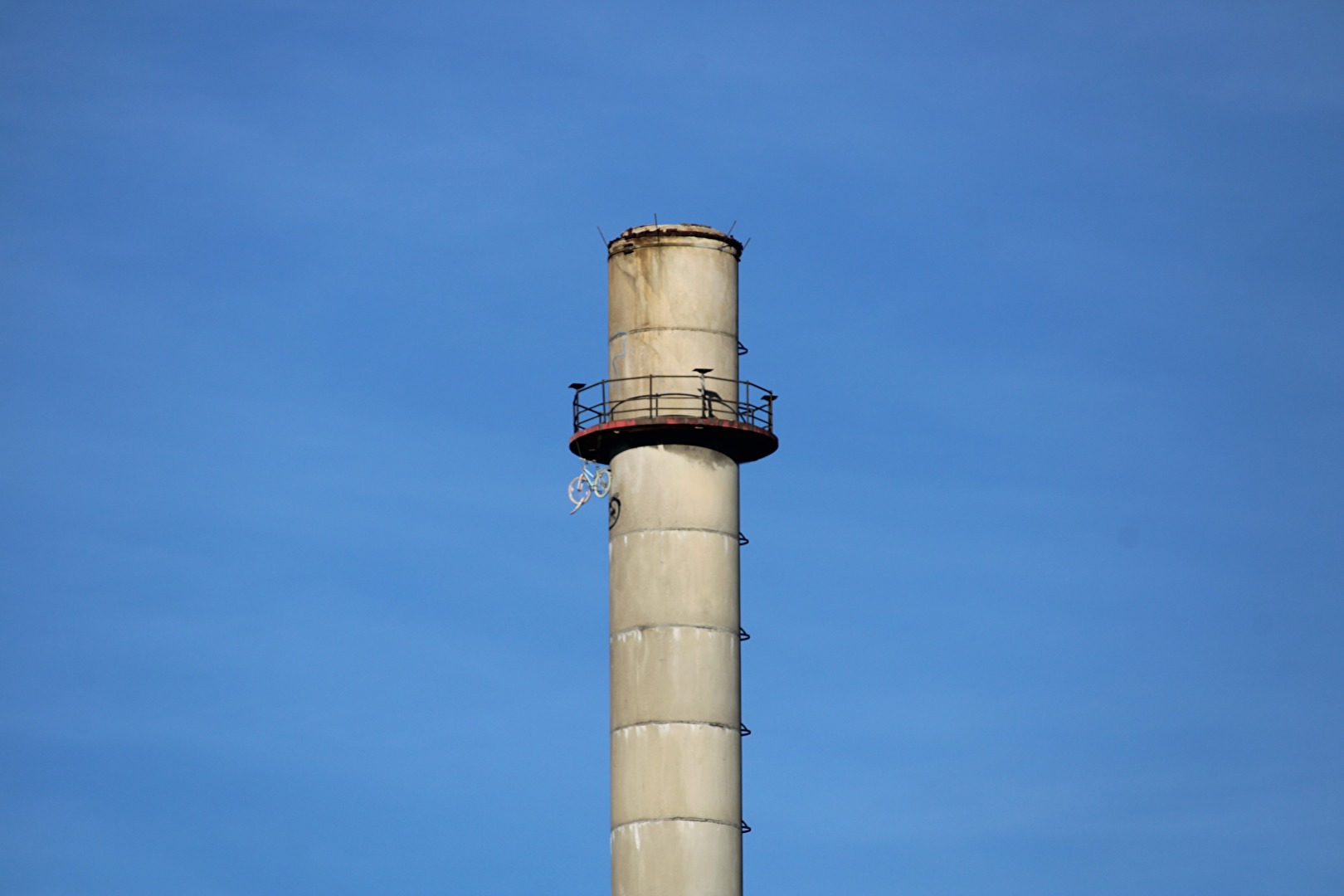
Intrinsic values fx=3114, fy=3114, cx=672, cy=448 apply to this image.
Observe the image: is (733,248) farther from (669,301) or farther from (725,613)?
(725,613)

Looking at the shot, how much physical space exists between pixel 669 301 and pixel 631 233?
253cm

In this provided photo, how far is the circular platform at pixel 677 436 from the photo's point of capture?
90.2m

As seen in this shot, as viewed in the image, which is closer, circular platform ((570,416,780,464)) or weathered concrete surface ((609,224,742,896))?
weathered concrete surface ((609,224,742,896))

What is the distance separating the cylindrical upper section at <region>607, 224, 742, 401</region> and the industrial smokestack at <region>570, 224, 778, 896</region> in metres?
0.05

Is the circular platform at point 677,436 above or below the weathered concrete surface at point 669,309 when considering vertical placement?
below

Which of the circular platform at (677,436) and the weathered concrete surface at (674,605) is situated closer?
the weathered concrete surface at (674,605)

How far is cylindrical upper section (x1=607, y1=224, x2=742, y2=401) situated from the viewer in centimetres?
9125

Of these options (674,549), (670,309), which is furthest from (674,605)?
(670,309)

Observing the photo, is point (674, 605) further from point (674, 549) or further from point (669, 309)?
point (669, 309)

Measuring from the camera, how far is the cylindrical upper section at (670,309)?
9125 cm

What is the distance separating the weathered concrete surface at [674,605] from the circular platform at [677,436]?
281 mm

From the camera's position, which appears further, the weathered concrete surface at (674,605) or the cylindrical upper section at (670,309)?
the cylindrical upper section at (670,309)

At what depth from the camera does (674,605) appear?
89.0m

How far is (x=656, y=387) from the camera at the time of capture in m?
90.9
